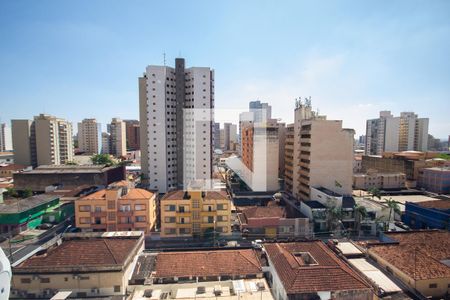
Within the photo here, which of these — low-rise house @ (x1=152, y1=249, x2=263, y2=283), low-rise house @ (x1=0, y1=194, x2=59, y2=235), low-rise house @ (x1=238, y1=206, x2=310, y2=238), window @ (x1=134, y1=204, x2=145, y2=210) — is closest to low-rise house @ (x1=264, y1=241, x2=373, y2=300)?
low-rise house @ (x1=152, y1=249, x2=263, y2=283)

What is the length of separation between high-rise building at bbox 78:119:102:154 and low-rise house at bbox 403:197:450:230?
262ft

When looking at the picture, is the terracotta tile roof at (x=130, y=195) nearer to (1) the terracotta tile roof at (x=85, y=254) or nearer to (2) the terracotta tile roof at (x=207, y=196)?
(2) the terracotta tile roof at (x=207, y=196)

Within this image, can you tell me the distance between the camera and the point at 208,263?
13086mm

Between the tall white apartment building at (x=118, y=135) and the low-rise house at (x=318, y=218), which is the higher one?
the tall white apartment building at (x=118, y=135)

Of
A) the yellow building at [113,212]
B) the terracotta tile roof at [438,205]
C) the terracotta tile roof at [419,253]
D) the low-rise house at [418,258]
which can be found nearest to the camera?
the low-rise house at [418,258]

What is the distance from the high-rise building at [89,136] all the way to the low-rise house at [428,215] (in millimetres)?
79871

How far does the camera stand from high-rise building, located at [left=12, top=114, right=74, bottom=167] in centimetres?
4916

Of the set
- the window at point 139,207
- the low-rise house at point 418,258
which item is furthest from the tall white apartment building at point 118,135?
the low-rise house at point 418,258

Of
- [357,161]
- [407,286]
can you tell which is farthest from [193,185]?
[357,161]

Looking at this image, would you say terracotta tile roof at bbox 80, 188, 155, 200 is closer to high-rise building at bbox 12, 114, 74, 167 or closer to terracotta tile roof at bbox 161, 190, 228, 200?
terracotta tile roof at bbox 161, 190, 228, 200

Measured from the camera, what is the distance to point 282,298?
10812 mm

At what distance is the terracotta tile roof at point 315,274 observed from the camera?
10242 millimetres

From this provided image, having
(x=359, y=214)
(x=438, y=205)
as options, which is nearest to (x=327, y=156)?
(x=359, y=214)

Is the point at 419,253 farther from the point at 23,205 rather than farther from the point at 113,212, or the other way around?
the point at 23,205
